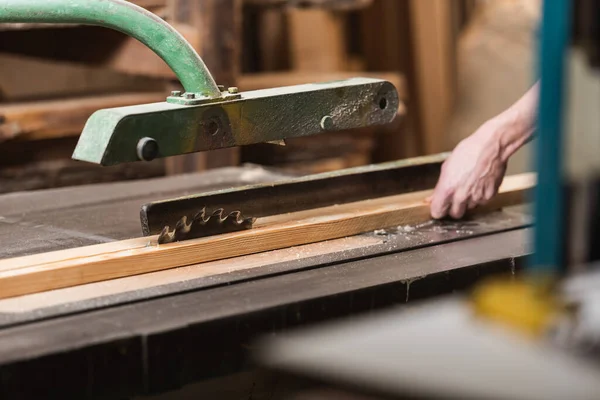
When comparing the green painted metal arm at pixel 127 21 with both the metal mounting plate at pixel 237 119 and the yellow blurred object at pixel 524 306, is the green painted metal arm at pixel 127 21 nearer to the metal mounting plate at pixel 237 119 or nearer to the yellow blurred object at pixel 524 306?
the metal mounting plate at pixel 237 119

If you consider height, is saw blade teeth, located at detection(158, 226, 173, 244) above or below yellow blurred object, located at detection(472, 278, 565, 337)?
below

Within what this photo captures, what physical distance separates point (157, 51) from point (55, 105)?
4.44ft

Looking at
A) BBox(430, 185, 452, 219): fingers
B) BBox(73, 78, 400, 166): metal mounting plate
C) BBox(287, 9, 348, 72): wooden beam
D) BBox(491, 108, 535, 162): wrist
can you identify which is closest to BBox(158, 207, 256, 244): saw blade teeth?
BBox(73, 78, 400, 166): metal mounting plate

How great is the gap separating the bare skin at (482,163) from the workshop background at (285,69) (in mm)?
1232

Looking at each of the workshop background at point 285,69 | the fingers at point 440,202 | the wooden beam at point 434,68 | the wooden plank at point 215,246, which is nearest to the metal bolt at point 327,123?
the wooden plank at point 215,246

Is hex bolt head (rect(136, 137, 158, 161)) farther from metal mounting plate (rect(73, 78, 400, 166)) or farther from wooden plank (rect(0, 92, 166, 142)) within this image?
wooden plank (rect(0, 92, 166, 142))

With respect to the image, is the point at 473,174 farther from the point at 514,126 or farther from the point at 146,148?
the point at 146,148

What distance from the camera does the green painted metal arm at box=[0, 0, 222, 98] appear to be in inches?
64.6

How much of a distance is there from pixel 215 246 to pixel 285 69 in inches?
102

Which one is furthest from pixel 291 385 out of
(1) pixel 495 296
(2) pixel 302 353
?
(1) pixel 495 296

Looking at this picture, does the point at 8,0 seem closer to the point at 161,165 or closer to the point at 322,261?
the point at 322,261

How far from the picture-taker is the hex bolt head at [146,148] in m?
1.57

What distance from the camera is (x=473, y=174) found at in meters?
2.00

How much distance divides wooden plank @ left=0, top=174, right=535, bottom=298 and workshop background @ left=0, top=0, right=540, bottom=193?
3.98 feet
